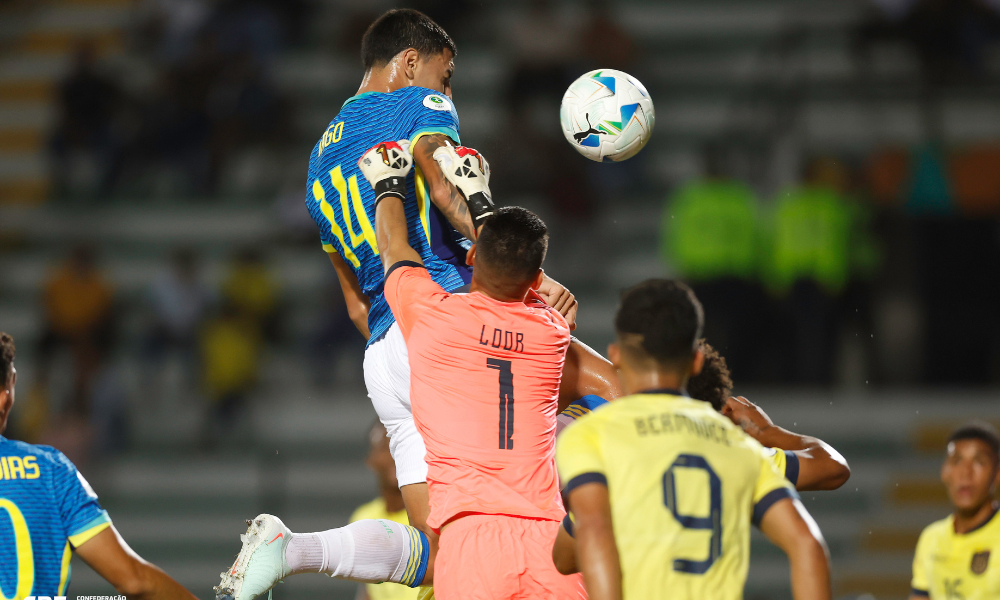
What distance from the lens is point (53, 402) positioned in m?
10.8

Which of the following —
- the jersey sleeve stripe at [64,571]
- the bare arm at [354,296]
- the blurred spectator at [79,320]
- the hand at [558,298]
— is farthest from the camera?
the blurred spectator at [79,320]

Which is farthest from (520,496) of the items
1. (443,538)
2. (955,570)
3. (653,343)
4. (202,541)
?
(202,541)

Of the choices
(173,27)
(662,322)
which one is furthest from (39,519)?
(173,27)

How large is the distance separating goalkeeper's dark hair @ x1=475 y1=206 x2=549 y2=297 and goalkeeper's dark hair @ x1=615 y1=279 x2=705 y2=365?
2.56ft

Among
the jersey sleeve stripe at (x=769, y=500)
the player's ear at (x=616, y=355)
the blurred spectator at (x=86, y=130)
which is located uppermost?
the blurred spectator at (x=86, y=130)

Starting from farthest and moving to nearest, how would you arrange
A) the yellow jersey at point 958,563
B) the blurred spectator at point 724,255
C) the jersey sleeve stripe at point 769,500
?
the blurred spectator at point 724,255
the yellow jersey at point 958,563
the jersey sleeve stripe at point 769,500

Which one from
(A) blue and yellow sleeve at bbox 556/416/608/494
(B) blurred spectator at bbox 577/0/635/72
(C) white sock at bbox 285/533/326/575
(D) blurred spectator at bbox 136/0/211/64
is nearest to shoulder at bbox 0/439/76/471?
(C) white sock at bbox 285/533/326/575

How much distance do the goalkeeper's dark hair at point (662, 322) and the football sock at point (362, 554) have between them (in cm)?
156

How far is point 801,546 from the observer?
9.70 ft

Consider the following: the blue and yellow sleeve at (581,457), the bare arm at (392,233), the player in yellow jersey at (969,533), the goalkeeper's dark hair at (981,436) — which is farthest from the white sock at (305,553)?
the goalkeeper's dark hair at (981,436)

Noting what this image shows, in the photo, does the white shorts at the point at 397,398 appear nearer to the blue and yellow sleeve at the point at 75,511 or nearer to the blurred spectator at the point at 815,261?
the blue and yellow sleeve at the point at 75,511

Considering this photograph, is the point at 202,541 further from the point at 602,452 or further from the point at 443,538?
the point at 602,452

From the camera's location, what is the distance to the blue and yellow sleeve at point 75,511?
14.2ft

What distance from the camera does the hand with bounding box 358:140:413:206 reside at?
4.25 metres
